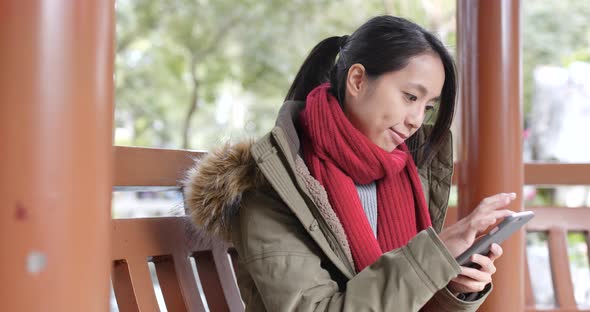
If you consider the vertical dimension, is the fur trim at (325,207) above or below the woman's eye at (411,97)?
below

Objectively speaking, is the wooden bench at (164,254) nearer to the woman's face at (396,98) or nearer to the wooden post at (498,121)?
the woman's face at (396,98)

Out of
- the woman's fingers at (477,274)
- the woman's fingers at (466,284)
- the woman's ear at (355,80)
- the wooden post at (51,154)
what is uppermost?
the woman's ear at (355,80)

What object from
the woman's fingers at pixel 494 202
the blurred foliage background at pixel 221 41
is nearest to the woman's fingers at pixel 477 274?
the woman's fingers at pixel 494 202

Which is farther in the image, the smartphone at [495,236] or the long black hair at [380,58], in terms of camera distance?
the long black hair at [380,58]

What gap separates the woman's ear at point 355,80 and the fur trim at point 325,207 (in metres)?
0.32

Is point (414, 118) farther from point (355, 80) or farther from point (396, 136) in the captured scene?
point (355, 80)

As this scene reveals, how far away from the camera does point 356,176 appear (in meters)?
2.05

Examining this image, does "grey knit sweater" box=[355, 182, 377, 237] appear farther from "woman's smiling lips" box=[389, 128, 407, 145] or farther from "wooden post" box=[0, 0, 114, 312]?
"wooden post" box=[0, 0, 114, 312]

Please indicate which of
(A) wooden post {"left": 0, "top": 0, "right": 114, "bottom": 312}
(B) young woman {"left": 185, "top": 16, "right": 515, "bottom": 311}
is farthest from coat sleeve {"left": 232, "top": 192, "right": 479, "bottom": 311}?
(A) wooden post {"left": 0, "top": 0, "right": 114, "bottom": 312}

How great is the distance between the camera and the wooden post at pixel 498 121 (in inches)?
100

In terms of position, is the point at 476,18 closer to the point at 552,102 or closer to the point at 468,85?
the point at 468,85

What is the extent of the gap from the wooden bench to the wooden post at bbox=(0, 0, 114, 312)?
65cm

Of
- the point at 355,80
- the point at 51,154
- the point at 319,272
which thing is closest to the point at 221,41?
the point at 355,80

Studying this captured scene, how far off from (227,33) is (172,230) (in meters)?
10.7
